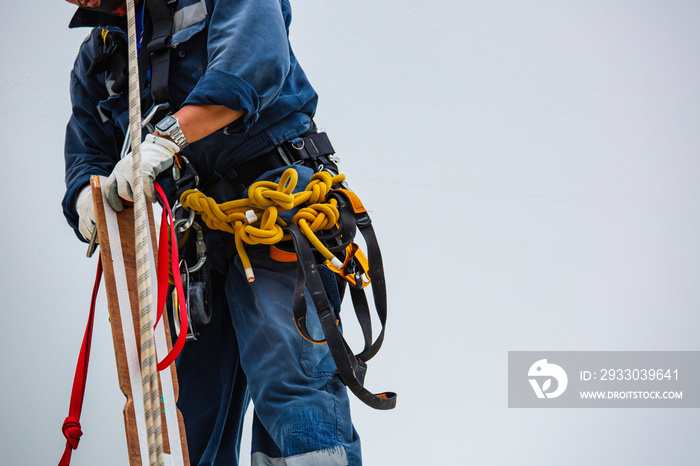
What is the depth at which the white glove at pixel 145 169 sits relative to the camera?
2.98 ft

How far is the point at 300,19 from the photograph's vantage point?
A: 219 centimetres

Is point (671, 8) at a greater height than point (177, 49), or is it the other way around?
point (671, 8)

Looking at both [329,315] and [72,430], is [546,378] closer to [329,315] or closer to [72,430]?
[329,315]

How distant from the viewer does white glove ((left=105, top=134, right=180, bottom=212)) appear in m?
0.91

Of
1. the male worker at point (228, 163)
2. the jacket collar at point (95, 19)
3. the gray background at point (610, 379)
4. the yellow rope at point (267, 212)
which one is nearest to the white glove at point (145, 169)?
the male worker at point (228, 163)

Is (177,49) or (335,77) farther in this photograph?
(335,77)

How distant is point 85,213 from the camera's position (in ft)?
3.70

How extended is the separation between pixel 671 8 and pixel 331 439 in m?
2.20

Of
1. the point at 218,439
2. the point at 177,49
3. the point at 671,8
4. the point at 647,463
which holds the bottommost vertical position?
the point at 647,463

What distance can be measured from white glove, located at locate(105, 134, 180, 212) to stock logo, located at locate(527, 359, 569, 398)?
1.56m

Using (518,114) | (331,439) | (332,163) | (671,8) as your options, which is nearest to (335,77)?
(518,114)

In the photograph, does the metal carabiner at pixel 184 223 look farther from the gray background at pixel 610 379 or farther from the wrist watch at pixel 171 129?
the gray background at pixel 610 379

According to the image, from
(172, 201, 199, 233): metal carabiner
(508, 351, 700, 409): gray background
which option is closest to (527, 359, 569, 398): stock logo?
(508, 351, 700, 409): gray background

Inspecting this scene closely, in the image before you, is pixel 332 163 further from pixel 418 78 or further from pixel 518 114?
pixel 518 114
